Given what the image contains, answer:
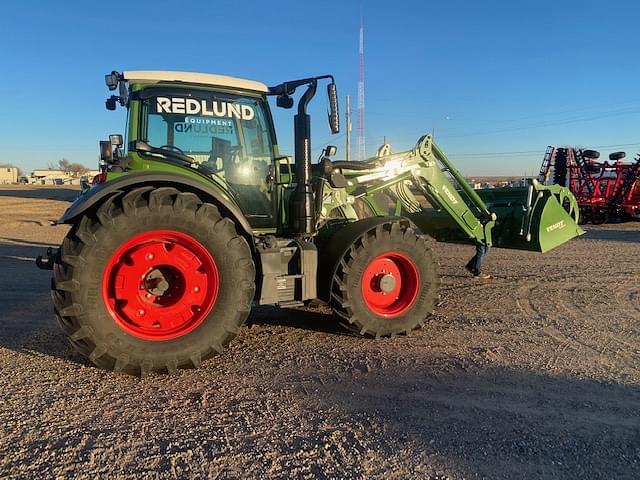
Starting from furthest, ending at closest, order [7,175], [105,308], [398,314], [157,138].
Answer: [7,175]
[398,314]
[157,138]
[105,308]

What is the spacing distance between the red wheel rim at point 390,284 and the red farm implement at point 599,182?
16.4 meters

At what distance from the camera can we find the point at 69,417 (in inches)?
127

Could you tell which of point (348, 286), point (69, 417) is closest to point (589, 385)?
point (348, 286)

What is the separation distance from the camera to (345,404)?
3.44m

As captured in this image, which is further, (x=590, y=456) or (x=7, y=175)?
(x=7, y=175)

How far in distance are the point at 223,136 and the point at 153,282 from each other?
64.8 inches

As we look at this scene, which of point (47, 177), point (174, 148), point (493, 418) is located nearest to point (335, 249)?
point (174, 148)

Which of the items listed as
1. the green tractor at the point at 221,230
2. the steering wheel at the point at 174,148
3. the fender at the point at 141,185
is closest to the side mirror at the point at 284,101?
the green tractor at the point at 221,230

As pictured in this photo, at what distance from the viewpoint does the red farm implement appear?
62.2 feet

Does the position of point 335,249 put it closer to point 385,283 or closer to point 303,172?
point 385,283

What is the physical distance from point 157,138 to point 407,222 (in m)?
2.59

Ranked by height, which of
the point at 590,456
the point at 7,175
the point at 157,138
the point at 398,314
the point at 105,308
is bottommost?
the point at 590,456

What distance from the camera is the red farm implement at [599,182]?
62.2ft

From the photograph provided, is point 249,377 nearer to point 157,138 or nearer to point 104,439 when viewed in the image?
point 104,439
